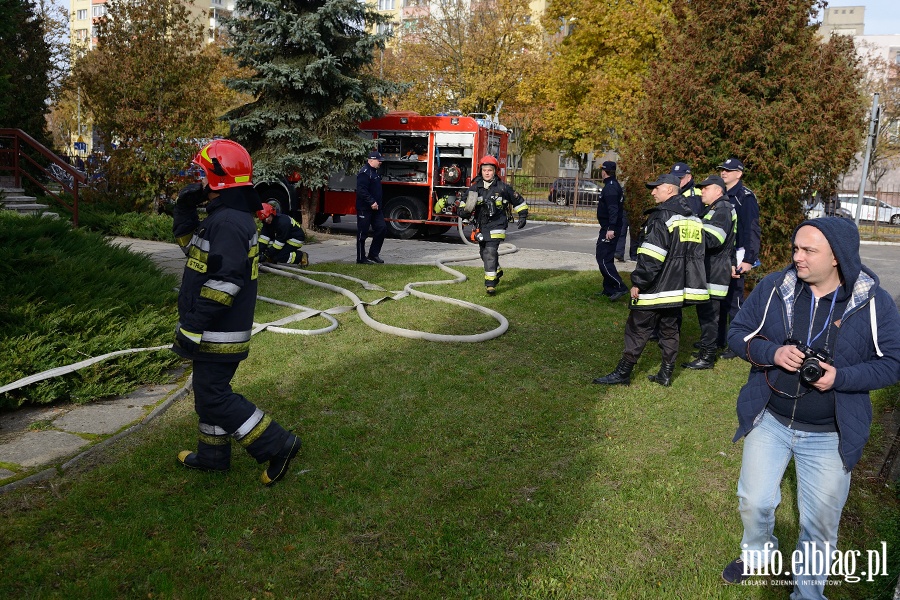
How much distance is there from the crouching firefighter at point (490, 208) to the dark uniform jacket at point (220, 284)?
18.9ft

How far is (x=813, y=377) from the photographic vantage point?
281 cm

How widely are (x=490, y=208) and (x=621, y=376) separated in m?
3.94

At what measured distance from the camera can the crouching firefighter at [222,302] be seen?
389 centimetres

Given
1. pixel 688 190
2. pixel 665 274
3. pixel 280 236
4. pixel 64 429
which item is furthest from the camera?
pixel 280 236

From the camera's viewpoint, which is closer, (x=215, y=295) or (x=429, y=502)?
(x=215, y=295)

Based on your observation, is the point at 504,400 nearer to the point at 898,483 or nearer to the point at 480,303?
the point at 898,483

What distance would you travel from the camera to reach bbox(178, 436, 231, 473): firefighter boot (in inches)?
165

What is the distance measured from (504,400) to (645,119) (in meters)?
5.76

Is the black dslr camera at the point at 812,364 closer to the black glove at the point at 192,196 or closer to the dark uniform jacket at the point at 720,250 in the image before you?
the black glove at the point at 192,196

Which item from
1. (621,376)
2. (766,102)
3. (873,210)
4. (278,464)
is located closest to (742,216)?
(621,376)

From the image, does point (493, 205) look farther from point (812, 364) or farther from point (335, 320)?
point (812, 364)

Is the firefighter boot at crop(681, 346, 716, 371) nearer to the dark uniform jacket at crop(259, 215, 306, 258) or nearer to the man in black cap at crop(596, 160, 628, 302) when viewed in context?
the man in black cap at crop(596, 160, 628, 302)

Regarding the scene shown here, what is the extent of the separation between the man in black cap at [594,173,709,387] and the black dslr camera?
10.3ft

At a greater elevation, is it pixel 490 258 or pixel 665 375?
pixel 490 258
